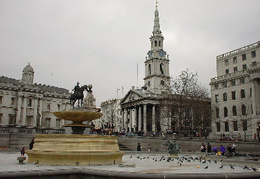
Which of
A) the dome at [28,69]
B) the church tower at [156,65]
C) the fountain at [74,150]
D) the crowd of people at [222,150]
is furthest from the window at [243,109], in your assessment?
the dome at [28,69]

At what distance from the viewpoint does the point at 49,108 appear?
67.2m

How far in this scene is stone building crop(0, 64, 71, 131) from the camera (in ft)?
193

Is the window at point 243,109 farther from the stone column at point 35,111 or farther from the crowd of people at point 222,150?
the stone column at point 35,111

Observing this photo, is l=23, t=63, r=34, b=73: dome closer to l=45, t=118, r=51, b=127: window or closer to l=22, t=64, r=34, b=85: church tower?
l=22, t=64, r=34, b=85: church tower

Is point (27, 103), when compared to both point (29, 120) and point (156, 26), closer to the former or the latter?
point (29, 120)

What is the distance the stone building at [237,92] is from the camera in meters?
45.8

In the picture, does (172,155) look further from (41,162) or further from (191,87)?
(191,87)

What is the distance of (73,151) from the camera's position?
1284cm

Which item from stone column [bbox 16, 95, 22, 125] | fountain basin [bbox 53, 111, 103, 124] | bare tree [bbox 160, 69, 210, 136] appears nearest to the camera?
fountain basin [bbox 53, 111, 103, 124]

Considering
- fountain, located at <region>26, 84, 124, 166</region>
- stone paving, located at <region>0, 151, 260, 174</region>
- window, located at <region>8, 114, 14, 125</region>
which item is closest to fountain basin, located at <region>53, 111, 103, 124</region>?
fountain, located at <region>26, 84, 124, 166</region>

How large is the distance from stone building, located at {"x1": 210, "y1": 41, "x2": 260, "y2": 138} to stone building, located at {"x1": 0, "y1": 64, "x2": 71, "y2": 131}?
38.1 metres

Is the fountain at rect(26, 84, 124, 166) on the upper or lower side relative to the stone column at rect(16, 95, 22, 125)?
lower

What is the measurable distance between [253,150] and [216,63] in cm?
3728

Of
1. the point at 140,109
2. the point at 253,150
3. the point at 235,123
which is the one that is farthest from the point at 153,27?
the point at 253,150
